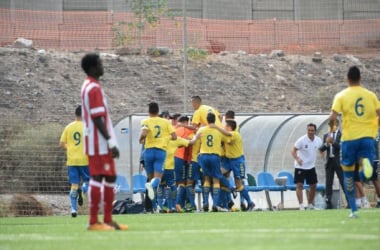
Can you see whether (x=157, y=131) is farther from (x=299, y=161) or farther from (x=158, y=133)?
(x=299, y=161)

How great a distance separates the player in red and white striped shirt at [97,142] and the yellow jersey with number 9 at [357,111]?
156 inches

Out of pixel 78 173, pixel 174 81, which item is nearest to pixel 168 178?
pixel 78 173

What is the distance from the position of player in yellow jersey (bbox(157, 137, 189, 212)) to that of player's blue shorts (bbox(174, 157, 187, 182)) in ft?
1.31

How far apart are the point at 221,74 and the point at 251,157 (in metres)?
15.4

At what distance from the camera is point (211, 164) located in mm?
25766

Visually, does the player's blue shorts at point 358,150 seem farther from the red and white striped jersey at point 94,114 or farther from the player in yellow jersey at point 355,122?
the red and white striped jersey at point 94,114

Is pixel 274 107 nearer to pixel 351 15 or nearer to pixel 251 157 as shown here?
pixel 351 15

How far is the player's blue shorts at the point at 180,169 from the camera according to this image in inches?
1052

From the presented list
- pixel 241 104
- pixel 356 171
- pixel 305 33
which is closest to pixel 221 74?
pixel 241 104

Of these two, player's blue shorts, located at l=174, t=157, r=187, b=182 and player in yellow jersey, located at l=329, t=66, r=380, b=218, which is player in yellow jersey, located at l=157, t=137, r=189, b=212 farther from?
player in yellow jersey, located at l=329, t=66, r=380, b=218

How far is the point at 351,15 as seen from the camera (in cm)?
3678

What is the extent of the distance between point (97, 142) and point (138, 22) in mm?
24602

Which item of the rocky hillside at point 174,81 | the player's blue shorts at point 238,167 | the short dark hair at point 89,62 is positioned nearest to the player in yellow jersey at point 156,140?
the player's blue shorts at point 238,167

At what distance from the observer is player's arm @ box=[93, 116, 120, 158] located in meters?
14.3
